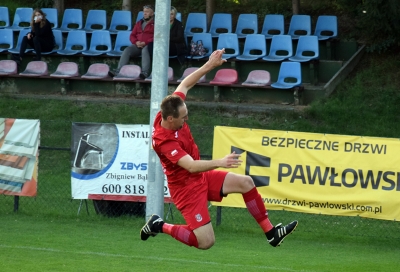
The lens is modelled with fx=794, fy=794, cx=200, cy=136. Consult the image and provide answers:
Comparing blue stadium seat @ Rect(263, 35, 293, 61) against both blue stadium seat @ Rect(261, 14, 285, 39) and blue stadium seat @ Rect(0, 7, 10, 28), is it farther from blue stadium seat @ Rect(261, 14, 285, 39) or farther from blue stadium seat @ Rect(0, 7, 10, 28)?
blue stadium seat @ Rect(0, 7, 10, 28)

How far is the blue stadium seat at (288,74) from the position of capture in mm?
19984

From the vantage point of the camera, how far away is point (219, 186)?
896 cm

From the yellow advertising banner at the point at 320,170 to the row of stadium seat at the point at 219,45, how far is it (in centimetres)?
724

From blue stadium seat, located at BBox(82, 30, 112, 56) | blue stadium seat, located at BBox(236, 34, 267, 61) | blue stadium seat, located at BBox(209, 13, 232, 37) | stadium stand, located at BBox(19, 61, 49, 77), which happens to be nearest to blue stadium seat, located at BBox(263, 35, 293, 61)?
blue stadium seat, located at BBox(236, 34, 267, 61)

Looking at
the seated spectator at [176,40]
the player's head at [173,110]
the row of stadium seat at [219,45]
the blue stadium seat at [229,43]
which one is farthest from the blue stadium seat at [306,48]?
the player's head at [173,110]

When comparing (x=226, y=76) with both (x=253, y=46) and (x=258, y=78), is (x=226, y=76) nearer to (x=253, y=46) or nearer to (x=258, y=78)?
(x=258, y=78)

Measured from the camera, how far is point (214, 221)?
49.3ft

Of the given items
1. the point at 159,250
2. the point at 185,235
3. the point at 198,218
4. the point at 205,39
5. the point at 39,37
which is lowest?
the point at 159,250

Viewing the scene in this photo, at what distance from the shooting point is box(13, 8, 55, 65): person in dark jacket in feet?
73.2

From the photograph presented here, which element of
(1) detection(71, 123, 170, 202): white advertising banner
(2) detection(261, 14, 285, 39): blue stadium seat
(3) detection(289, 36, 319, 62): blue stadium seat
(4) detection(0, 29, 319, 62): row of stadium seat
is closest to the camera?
(1) detection(71, 123, 170, 202): white advertising banner

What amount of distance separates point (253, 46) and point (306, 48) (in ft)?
4.84

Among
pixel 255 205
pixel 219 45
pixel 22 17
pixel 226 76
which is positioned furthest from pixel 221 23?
pixel 255 205

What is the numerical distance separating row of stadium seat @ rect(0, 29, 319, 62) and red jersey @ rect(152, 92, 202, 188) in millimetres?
12295

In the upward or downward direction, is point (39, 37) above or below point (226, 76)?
above
